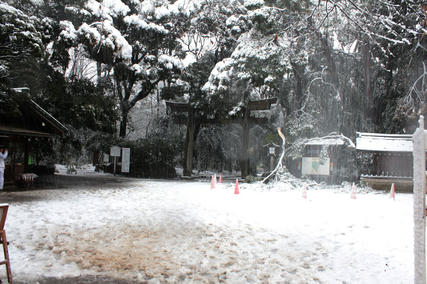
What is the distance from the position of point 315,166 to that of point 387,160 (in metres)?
3.69

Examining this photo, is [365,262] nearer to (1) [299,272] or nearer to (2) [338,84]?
(1) [299,272]

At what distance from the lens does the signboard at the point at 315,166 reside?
1738 centimetres

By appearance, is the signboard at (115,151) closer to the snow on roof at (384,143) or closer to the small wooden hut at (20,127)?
the small wooden hut at (20,127)

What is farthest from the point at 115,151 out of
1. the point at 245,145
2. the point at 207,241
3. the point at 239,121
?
the point at 207,241

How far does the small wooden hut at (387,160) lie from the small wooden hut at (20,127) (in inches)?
591

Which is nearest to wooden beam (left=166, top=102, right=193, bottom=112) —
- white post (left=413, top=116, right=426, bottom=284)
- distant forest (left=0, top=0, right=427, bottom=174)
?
distant forest (left=0, top=0, right=427, bottom=174)

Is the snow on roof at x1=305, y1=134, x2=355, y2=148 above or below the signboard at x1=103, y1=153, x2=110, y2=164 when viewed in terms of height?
above

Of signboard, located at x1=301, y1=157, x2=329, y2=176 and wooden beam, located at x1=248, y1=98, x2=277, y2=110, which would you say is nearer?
signboard, located at x1=301, y1=157, x2=329, y2=176

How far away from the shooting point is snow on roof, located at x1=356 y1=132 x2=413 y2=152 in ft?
52.4

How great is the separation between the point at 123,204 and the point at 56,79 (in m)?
9.09

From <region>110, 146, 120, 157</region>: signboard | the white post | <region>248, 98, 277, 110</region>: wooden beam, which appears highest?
<region>248, 98, 277, 110</region>: wooden beam

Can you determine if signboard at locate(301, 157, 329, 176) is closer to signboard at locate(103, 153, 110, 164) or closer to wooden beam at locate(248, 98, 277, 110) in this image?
wooden beam at locate(248, 98, 277, 110)

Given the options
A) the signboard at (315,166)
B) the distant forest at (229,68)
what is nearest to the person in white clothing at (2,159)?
the distant forest at (229,68)

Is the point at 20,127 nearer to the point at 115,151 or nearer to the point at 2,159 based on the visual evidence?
the point at 2,159
